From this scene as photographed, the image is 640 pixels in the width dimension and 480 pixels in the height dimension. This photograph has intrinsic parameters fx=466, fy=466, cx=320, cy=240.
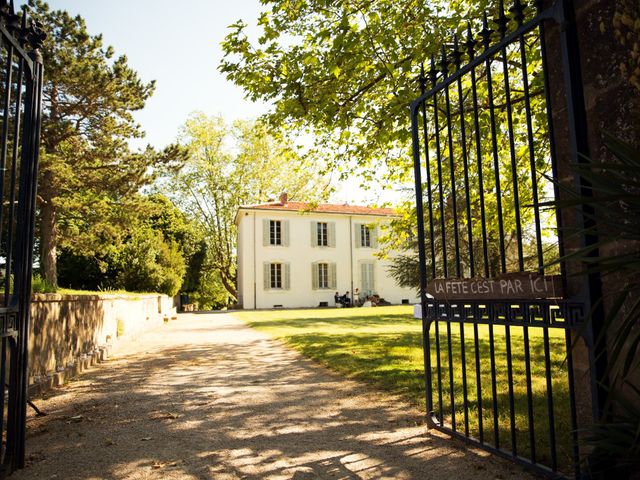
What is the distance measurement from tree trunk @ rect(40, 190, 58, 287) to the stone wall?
4861 mm

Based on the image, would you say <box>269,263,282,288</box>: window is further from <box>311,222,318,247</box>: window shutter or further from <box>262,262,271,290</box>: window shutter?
<box>311,222,318,247</box>: window shutter

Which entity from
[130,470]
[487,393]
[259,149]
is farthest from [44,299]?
[259,149]

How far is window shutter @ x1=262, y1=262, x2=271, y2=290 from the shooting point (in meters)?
28.1

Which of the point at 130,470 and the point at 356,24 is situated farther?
the point at 356,24

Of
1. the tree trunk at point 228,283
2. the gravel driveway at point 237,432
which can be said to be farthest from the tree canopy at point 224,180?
the gravel driveway at point 237,432

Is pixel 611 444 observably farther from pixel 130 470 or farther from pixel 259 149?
pixel 259 149

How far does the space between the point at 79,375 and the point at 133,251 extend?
1269cm

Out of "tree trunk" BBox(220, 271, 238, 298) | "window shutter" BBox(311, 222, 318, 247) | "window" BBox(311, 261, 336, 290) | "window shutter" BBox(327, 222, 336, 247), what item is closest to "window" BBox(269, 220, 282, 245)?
"window shutter" BBox(311, 222, 318, 247)

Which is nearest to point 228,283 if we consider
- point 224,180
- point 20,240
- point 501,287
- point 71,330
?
point 224,180

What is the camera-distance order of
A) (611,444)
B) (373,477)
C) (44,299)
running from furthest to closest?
(44,299)
(373,477)
(611,444)

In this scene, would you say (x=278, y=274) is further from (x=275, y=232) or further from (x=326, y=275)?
(x=326, y=275)

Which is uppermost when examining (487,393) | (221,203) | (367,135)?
(221,203)

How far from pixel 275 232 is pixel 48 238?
52.0 ft

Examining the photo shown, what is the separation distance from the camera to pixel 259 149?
3269cm
